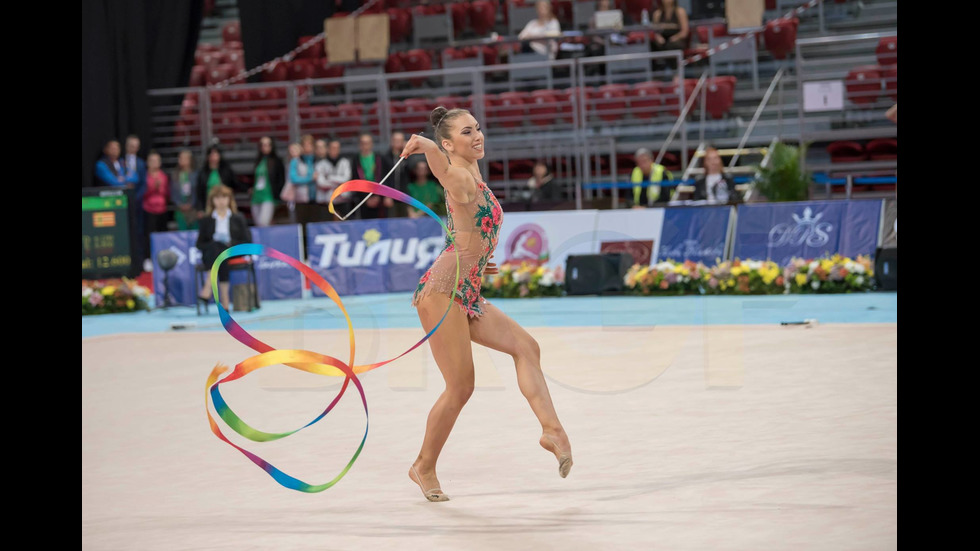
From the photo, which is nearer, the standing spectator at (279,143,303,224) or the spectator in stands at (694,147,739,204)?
the spectator in stands at (694,147,739,204)

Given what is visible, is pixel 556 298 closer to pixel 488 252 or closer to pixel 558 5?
pixel 558 5

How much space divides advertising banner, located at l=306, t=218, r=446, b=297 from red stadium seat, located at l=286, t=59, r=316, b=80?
7.04 metres

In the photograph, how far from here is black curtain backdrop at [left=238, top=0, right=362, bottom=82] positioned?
23656 mm

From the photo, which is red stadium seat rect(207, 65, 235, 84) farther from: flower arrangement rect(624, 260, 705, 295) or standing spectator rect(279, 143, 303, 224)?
flower arrangement rect(624, 260, 705, 295)

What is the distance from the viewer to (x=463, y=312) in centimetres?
532

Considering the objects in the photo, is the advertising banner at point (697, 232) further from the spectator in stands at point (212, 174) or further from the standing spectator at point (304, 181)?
the spectator in stands at point (212, 174)

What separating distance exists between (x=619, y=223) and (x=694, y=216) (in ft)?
3.42

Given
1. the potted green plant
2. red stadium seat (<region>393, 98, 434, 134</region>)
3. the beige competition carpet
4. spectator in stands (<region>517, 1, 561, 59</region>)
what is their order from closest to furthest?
the beige competition carpet → the potted green plant → spectator in stands (<region>517, 1, 561, 59</region>) → red stadium seat (<region>393, 98, 434, 134</region>)

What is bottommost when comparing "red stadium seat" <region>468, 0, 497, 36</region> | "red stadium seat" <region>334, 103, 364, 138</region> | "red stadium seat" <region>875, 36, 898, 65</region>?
"red stadium seat" <region>334, 103, 364, 138</region>

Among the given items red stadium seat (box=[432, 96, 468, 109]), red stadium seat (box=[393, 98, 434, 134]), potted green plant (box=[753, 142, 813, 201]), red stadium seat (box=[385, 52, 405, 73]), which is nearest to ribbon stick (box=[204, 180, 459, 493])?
potted green plant (box=[753, 142, 813, 201])

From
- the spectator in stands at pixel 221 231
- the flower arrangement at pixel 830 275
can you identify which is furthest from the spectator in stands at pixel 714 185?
the spectator in stands at pixel 221 231

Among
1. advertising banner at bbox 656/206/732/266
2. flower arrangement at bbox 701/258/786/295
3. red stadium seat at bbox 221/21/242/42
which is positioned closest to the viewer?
flower arrangement at bbox 701/258/786/295

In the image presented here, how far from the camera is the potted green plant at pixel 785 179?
15.6 meters

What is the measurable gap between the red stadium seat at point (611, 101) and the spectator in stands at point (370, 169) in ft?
12.9
